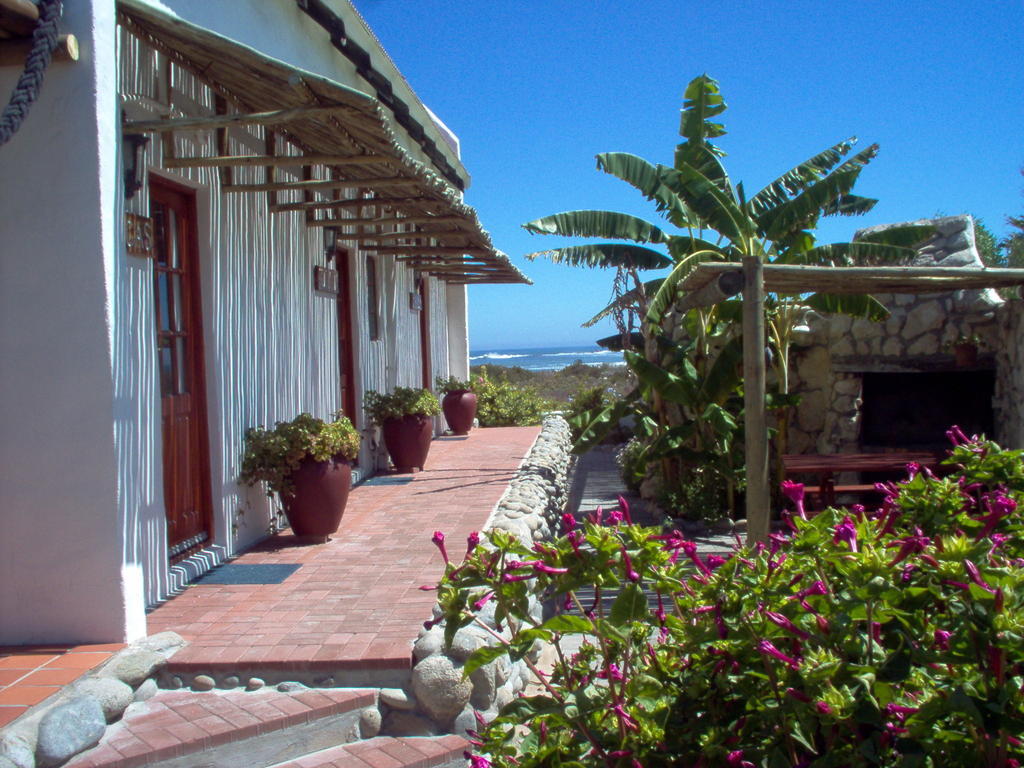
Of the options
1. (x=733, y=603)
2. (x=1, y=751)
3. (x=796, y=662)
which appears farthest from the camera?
(x=1, y=751)

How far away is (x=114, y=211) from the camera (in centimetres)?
450

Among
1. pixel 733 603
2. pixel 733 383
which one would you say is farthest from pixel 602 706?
pixel 733 383

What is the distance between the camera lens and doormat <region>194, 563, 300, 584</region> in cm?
580

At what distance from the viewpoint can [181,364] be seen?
240 inches

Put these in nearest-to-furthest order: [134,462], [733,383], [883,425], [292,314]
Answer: [134,462]
[292,314]
[733,383]
[883,425]

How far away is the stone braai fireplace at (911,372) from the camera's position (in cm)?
1111

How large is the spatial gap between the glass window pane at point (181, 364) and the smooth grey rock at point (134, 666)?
2.18 metres

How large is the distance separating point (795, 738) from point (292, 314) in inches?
264

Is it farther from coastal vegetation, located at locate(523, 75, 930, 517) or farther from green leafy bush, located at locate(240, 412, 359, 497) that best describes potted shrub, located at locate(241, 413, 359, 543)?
coastal vegetation, located at locate(523, 75, 930, 517)

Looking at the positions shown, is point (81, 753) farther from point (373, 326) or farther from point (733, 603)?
point (373, 326)

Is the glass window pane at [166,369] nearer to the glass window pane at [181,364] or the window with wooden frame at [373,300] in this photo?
the glass window pane at [181,364]

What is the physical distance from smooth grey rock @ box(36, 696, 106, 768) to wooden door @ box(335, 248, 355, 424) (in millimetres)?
6155

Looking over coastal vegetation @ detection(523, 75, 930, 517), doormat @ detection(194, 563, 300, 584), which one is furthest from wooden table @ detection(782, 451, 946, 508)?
doormat @ detection(194, 563, 300, 584)

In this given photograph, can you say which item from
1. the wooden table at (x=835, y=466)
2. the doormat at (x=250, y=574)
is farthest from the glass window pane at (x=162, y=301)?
the wooden table at (x=835, y=466)
